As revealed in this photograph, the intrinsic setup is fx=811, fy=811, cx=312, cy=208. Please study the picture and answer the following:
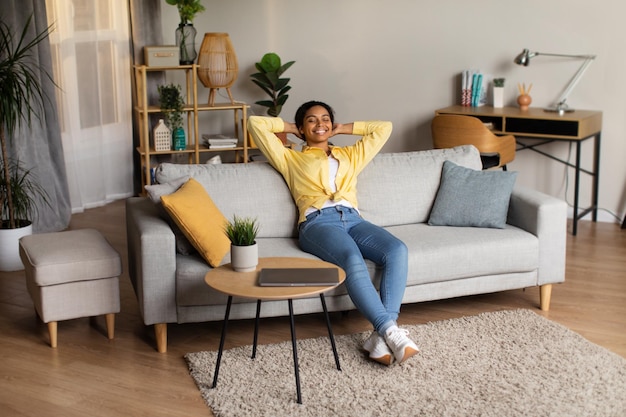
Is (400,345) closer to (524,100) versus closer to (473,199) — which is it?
(473,199)

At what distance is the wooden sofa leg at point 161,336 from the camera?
11.0 ft

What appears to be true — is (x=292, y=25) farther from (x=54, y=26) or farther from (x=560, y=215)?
(x=560, y=215)

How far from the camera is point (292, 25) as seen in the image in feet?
21.0

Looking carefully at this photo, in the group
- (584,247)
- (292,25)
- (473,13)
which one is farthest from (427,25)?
(584,247)

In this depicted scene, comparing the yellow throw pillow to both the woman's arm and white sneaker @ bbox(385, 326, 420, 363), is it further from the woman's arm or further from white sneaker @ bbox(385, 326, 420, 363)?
white sneaker @ bbox(385, 326, 420, 363)

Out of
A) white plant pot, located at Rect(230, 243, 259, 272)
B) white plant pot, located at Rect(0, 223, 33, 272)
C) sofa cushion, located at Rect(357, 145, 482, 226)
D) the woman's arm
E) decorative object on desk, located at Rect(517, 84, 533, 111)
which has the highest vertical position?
decorative object on desk, located at Rect(517, 84, 533, 111)

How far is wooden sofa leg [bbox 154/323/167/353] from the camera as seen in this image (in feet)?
11.0

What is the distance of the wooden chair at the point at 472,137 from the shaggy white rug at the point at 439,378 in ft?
6.18

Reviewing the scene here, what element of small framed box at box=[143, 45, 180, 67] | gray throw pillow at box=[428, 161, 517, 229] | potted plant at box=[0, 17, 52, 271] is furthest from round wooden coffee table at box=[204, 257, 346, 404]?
small framed box at box=[143, 45, 180, 67]

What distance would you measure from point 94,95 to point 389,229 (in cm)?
297

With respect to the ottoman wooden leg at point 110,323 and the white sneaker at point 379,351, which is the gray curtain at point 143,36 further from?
the white sneaker at point 379,351

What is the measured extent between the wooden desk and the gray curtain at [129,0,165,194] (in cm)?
223

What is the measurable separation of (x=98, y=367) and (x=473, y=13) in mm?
3758

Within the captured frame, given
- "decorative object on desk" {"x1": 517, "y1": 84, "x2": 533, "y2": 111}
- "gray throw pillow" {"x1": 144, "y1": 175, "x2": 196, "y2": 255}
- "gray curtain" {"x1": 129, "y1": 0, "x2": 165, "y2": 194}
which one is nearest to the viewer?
"gray throw pillow" {"x1": 144, "y1": 175, "x2": 196, "y2": 255}
